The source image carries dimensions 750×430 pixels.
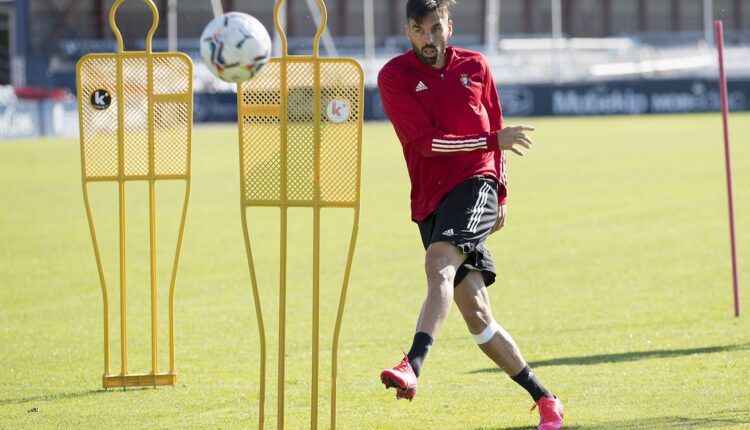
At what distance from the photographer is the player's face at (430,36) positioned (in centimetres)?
566

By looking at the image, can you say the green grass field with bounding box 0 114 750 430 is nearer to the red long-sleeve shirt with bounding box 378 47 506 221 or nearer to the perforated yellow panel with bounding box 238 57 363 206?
the red long-sleeve shirt with bounding box 378 47 506 221

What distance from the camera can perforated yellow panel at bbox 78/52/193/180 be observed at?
22.7ft

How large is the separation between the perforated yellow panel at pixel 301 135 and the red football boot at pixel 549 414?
60.1 inches

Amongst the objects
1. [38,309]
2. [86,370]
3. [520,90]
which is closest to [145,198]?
[38,309]

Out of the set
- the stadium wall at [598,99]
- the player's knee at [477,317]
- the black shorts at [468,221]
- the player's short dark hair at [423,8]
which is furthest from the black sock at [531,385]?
the stadium wall at [598,99]

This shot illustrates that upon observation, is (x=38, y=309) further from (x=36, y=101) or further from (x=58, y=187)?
(x=36, y=101)

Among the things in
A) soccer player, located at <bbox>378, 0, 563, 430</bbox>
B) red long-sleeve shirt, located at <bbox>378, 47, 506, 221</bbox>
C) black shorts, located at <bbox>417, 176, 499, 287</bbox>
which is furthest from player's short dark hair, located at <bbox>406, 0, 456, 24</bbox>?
black shorts, located at <bbox>417, 176, 499, 287</bbox>

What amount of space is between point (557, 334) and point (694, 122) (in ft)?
99.7

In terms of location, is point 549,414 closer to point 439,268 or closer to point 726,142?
point 439,268

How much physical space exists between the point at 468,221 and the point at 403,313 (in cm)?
424

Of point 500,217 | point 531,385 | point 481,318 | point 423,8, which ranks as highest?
point 423,8

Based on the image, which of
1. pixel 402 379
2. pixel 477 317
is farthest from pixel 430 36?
pixel 402 379

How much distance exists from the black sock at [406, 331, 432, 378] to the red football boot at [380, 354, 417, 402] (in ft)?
0.23

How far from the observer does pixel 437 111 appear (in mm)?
5848
